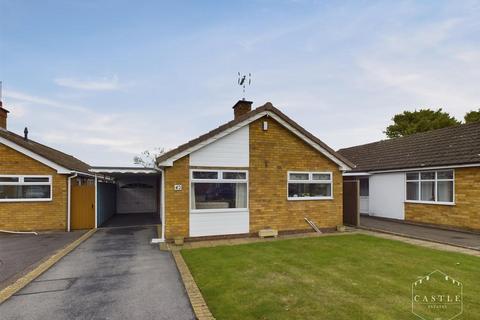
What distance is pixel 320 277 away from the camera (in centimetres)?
658

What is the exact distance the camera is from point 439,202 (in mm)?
14258

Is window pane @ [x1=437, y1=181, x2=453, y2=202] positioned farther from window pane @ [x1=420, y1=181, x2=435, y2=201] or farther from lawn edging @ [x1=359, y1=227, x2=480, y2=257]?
lawn edging @ [x1=359, y1=227, x2=480, y2=257]

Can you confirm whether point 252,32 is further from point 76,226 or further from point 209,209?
point 76,226

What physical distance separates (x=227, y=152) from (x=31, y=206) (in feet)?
30.1

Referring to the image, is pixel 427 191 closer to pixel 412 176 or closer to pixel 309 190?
pixel 412 176

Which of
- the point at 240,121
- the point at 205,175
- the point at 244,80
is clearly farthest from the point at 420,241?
the point at 244,80

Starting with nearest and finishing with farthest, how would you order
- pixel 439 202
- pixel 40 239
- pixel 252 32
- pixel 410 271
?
pixel 410 271 < pixel 40 239 < pixel 252 32 < pixel 439 202

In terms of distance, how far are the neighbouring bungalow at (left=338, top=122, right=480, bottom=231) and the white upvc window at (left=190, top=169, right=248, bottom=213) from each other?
9429mm

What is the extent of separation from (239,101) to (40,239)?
10299 mm

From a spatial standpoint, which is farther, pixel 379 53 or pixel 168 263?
pixel 379 53

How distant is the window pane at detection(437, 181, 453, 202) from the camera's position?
13.9 meters

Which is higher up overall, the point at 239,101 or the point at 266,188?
the point at 239,101

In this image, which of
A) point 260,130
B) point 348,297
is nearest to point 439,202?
point 260,130

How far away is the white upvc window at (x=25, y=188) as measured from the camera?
43.2 ft
